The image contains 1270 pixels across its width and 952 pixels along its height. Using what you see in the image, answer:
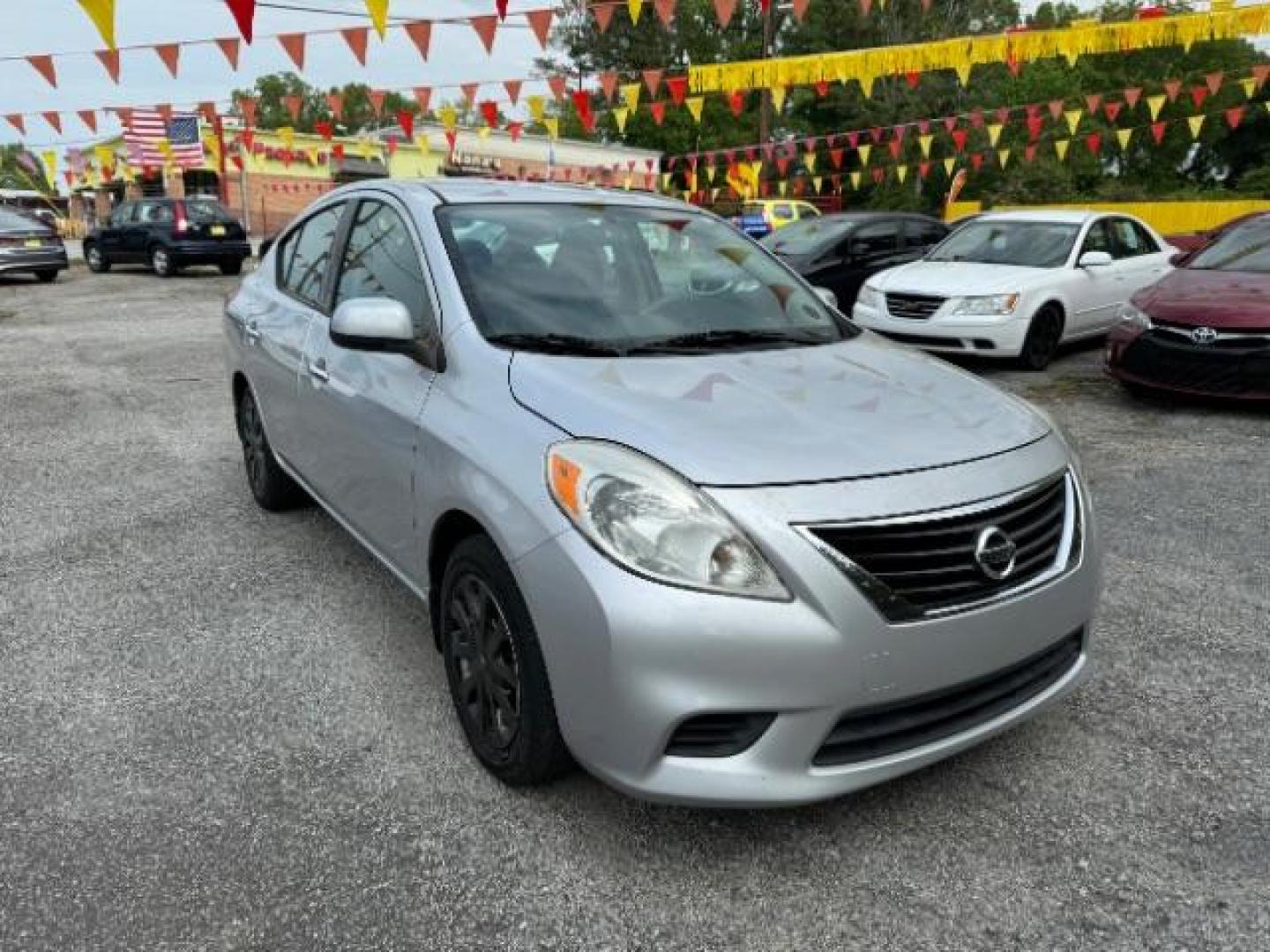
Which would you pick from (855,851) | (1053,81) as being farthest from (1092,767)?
(1053,81)

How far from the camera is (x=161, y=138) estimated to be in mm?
32719

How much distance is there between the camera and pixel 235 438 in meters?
6.34

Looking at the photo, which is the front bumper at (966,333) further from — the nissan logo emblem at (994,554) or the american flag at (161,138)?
the american flag at (161,138)

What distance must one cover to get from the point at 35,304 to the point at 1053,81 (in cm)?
4622

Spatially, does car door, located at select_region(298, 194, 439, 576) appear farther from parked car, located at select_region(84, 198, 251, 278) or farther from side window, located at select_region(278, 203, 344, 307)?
parked car, located at select_region(84, 198, 251, 278)

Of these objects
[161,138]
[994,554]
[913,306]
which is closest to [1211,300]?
[913,306]

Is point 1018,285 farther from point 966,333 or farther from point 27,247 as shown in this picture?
point 27,247

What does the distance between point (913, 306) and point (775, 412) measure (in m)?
6.44

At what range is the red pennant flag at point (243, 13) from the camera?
6753 millimetres

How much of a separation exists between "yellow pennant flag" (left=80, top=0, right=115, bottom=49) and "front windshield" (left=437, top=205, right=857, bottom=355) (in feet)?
11.7

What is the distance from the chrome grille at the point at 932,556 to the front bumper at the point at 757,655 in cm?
3

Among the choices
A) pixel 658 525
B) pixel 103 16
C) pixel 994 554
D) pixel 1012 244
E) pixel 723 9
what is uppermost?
pixel 723 9

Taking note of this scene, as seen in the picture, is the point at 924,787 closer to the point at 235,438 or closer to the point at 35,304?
the point at 235,438

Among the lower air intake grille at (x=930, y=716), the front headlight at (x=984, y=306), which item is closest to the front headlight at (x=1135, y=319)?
the front headlight at (x=984, y=306)
